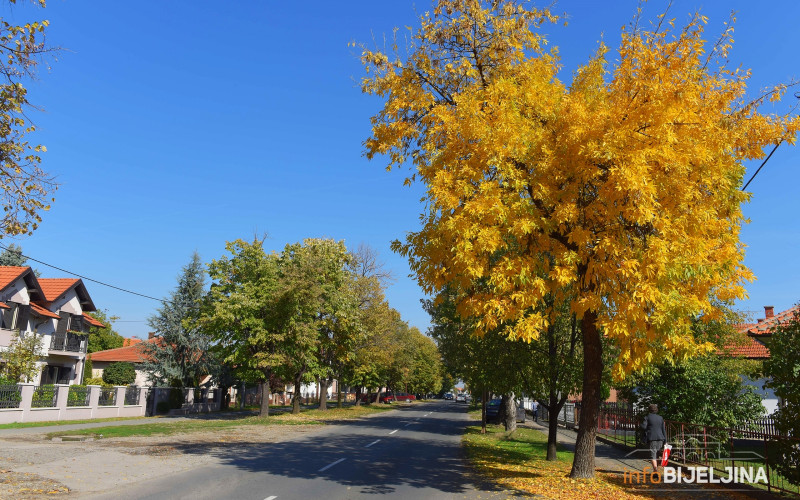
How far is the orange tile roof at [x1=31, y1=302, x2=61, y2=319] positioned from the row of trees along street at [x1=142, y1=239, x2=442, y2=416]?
6.17 metres

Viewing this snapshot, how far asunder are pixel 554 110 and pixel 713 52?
318 cm

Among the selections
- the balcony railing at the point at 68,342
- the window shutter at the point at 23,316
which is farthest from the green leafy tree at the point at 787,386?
the balcony railing at the point at 68,342

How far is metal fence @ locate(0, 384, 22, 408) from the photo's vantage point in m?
22.1

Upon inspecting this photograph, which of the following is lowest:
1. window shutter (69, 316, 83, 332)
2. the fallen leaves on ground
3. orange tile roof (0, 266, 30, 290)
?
the fallen leaves on ground

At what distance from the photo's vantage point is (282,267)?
112 feet

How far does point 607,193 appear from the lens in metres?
9.47

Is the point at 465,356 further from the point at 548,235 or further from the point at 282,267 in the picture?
the point at 282,267

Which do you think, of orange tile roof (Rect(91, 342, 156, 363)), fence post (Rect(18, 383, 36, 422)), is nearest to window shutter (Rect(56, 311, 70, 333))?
orange tile roof (Rect(91, 342, 156, 363))

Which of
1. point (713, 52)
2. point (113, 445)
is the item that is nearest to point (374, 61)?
point (713, 52)

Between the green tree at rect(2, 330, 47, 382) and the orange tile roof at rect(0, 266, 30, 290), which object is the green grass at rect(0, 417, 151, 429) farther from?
the orange tile roof at rect(0, 266, 30, 290)

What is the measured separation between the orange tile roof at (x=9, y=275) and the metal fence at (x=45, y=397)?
10.1m

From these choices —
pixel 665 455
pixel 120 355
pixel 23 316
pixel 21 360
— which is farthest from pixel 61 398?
pixel 120 355

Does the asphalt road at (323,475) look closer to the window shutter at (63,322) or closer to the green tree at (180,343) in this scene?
the green tree at (180,343)

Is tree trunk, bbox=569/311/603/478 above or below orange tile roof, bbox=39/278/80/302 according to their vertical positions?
below
